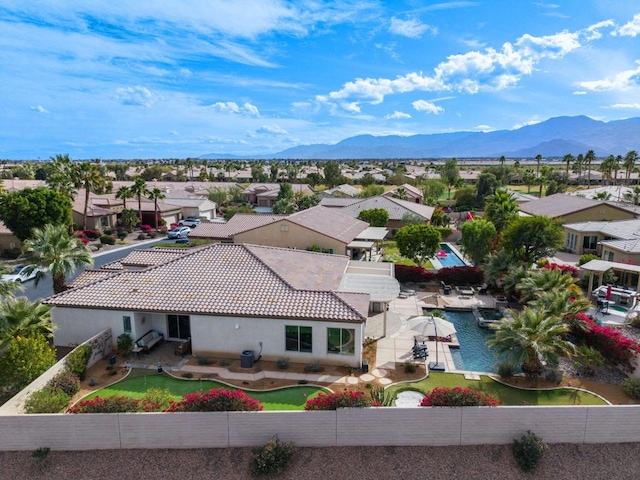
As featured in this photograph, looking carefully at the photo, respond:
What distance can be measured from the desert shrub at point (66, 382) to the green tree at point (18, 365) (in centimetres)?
78

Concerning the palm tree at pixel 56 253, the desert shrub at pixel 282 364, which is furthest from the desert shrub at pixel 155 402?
the palm tree at pixel 56 253

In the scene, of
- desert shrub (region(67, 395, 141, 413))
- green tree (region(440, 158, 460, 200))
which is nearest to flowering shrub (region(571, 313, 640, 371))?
desert shrub (region(67, 395, 141, 413))

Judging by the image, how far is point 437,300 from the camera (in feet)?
107

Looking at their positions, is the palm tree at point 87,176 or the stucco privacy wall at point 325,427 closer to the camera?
the stucco privacy wall at point 325,427

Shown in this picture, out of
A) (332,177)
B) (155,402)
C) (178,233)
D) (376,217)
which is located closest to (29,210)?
(178,233)

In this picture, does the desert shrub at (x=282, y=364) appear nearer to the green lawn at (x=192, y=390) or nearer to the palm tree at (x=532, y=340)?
the green lawn at (x=192, y=390)

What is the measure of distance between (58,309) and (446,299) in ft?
86.1

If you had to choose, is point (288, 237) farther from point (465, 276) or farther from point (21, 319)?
point (21, 319)

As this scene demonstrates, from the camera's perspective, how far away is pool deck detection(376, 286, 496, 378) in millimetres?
22438

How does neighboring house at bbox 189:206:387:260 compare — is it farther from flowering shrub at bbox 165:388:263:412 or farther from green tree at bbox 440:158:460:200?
green tree at bbox 440:158:460:200

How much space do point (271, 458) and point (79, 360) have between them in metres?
11.3

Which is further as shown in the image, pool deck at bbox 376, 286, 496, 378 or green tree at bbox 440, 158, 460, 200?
green tree at bbox 440, 158, 460, 200

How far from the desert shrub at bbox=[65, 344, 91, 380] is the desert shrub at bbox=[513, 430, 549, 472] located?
1934cm

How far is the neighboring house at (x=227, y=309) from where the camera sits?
21.2 meters
